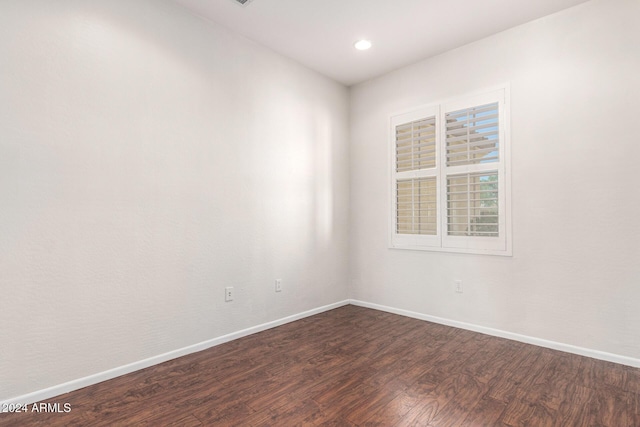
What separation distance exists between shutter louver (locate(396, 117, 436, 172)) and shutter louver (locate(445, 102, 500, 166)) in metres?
0.18

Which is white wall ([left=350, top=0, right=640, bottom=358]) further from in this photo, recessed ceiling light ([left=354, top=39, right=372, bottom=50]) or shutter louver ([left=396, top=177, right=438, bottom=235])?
recessed ceiling light ([left=354, top=39, right=372, bottom=50])

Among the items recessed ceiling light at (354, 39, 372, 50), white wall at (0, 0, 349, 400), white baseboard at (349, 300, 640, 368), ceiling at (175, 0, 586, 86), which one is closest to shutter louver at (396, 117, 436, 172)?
ceiling at (175, 0, 586, 86)

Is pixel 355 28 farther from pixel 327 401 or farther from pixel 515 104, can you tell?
pixel 327 401

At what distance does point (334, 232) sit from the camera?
404 cm

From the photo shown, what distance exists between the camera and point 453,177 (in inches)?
131

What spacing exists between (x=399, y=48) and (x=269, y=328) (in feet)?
9.98

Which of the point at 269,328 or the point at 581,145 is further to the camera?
the point at 269,328

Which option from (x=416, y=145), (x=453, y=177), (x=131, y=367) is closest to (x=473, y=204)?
(x=453, y=177)

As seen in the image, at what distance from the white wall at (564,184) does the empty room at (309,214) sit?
17mm

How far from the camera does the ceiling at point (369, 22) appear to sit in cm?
264

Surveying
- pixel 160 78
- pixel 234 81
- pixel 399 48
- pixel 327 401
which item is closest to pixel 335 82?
pixel 399 48

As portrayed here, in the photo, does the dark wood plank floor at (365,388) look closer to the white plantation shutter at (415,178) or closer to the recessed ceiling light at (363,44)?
the white plantation shutter at (415,178)

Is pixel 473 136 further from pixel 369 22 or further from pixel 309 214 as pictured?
pixel 309 214

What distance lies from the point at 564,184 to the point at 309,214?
7.71 feet
